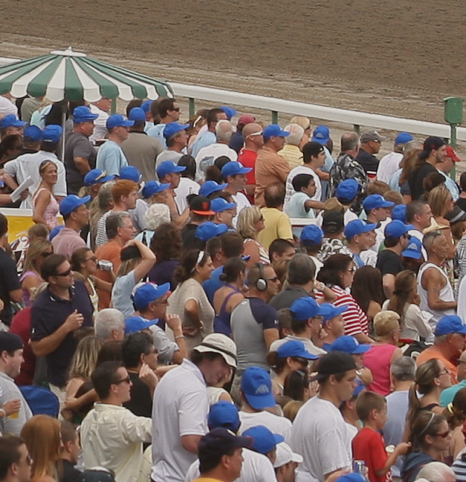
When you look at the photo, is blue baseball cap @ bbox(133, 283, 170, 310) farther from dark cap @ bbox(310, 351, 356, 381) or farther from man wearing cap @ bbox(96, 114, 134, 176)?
man wearing cap @ bbox(96, 114, 134, 176)

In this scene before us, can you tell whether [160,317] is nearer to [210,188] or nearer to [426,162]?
[210,188]

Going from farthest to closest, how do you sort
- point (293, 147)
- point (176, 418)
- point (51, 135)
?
1. point (293, 147)
2. point (51, 135)
3. point (176, 418)

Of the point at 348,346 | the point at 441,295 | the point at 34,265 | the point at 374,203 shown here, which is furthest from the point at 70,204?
the point at 348,346

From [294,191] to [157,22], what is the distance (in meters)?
16.0

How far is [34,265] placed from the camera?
33.2 feet

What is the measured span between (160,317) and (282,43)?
1841 centimetres

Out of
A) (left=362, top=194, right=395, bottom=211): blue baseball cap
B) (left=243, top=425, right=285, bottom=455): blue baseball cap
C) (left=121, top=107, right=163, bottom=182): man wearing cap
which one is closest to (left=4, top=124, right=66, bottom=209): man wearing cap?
(left=121, top=107, right=163, bottom=182): man wearing cap

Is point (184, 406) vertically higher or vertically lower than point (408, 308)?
higher

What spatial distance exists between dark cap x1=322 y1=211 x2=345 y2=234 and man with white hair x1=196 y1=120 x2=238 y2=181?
2.86 metres

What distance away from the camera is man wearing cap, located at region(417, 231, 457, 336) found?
426 inches

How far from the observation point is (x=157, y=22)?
93.9ft

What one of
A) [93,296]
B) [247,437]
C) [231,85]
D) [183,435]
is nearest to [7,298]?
[93,296]

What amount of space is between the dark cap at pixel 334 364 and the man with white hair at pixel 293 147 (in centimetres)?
714

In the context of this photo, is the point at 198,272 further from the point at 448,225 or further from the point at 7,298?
the point at 448,225
